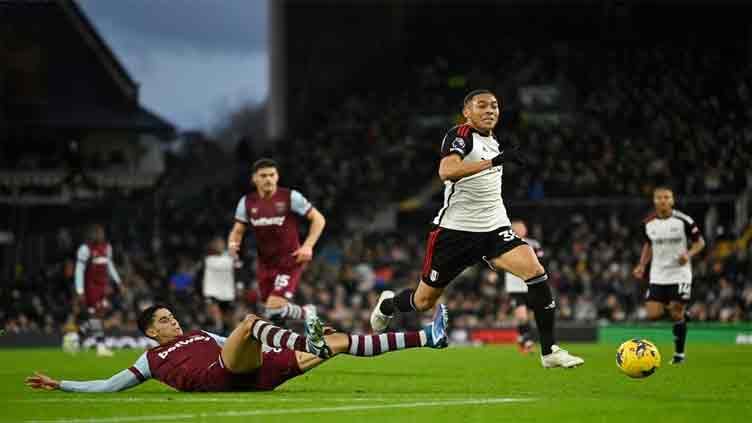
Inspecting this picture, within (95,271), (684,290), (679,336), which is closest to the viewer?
(679,336)

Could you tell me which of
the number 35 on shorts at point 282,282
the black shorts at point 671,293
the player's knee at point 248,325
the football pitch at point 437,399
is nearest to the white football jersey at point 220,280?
the number 35 on shorts at point 282,282

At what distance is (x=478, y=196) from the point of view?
11.7 m

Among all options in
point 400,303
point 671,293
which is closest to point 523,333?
point 671,293

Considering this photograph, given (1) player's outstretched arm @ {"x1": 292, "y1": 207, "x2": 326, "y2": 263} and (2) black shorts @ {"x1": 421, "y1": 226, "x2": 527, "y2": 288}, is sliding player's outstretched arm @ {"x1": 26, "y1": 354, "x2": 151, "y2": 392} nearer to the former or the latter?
(2) black shorts @ {"x1": 421, "y1": 226, "x2": 527, "y2": 288}

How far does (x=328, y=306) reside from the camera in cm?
3078

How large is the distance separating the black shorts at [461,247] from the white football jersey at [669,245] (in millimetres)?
5851

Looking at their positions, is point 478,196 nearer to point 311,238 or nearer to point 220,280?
point 311,238

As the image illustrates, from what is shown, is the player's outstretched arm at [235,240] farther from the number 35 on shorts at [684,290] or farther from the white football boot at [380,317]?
the number 35 on shorts at [684,290]

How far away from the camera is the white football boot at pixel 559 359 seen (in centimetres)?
1100

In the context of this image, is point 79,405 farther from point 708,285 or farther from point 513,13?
point 513,13

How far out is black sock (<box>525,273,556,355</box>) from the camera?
37.6 feet

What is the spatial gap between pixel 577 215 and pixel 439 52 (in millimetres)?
16406

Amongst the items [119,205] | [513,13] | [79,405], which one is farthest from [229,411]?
[513,13]

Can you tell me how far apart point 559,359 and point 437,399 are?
1.48 m
